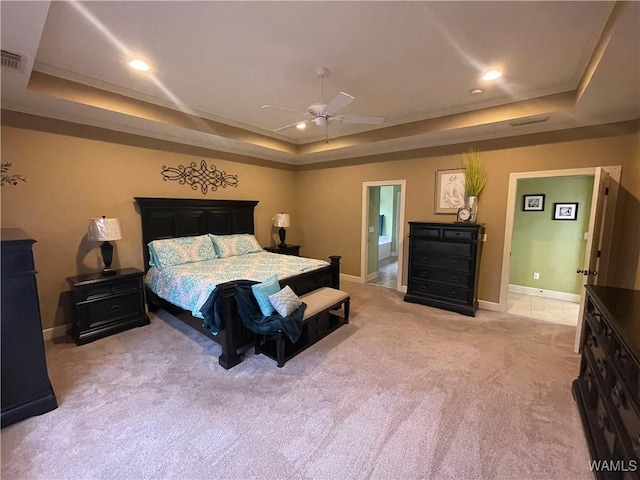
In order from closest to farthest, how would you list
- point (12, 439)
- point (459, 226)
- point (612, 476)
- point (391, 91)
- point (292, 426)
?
1. point (612, 476)
2. point (12, 439)
3. point (292, 426)
4. point (391, 91)
5. point (459, 226)

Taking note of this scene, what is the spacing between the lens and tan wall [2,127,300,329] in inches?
116

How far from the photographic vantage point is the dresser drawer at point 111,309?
10.1 feet

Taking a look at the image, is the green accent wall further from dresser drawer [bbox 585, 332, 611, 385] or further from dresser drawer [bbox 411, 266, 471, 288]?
dresser drawer [bbox 585, 332, 611, 385]

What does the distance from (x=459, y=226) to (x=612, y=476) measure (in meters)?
2.86

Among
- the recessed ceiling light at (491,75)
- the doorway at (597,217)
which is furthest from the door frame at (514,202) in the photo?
the recessed ceiling light at (491,75)

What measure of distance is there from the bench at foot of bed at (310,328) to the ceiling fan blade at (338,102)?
201 cm

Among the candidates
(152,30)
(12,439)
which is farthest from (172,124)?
(12,439)

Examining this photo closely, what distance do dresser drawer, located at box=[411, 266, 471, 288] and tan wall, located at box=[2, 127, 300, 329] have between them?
3951mm

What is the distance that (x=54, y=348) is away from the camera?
2936 millimetres

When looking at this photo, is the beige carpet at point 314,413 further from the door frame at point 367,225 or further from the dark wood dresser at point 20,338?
the door frame at point 367,225

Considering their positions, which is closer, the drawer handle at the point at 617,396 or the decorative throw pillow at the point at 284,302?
the drawer handle at the point at 617,396

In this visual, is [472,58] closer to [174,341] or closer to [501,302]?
[501,302]

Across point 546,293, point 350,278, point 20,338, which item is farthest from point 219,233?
point 546,293

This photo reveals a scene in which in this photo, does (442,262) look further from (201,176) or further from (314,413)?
(201,176)
